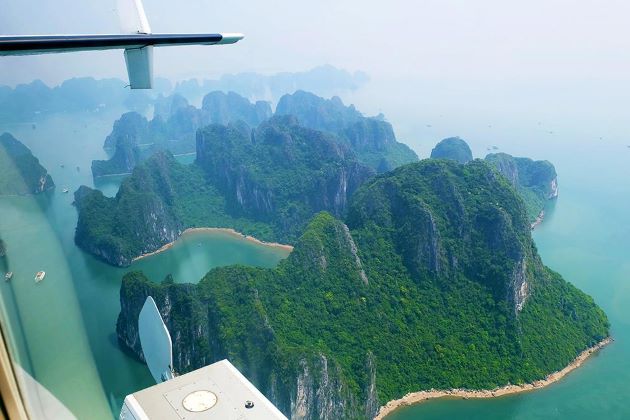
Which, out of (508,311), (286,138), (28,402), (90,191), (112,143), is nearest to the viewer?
(28,402)

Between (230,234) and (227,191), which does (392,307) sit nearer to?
(230,234)

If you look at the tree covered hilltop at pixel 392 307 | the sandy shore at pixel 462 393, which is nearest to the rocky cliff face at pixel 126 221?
the tree covered hilltop at pixel 392 307

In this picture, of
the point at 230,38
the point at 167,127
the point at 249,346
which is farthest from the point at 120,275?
the point at 167,127

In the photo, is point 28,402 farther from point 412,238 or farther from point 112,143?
point 112,143

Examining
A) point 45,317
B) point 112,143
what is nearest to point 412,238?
point 45,317

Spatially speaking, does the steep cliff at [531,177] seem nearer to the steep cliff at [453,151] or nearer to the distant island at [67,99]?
the steep cliff at [453,151]

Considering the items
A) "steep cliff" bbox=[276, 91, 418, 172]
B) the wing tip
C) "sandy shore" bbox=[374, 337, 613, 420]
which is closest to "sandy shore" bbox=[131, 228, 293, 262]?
"sandy shore" bbox=[374, 337, 613, 420]
